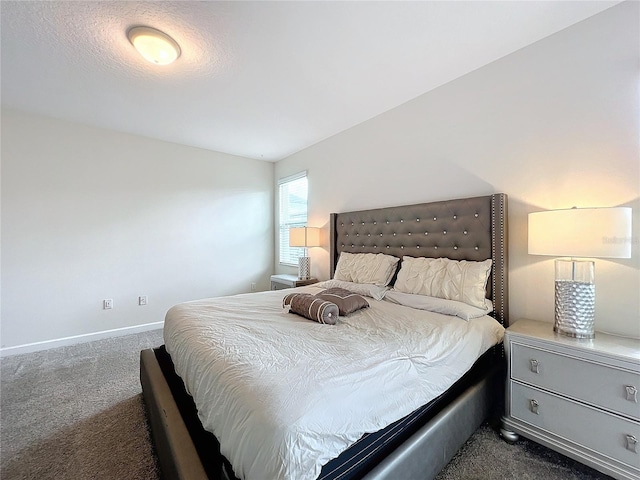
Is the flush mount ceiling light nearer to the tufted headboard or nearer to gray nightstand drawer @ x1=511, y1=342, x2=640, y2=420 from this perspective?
the tufted headboard

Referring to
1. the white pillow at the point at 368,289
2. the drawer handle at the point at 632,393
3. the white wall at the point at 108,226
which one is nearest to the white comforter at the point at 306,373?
the white pillow at the point at 368,289

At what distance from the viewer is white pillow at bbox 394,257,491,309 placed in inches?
75.8

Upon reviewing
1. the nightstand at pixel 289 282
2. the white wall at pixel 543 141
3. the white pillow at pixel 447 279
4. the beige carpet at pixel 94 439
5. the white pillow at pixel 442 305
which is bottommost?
the beige carpet at pixel 94 439

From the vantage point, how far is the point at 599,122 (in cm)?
164

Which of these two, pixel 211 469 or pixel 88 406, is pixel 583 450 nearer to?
pixel 211 469

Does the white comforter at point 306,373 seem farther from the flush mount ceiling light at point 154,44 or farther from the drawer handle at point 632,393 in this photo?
the flush mount ceiling light at point 154,44

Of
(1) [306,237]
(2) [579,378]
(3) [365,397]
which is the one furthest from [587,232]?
(1) [306,237]

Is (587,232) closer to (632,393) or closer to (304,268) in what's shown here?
(632,393)

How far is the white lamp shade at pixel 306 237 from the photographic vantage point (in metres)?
3.63

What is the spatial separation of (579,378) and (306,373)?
1.45 m

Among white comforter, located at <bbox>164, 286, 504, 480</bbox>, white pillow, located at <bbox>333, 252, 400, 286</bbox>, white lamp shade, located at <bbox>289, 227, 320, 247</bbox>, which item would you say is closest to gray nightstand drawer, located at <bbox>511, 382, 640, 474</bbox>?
white comforter, located at <bbox>164, 286, 504, 480</bbox>

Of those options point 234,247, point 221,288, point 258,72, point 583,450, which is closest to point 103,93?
point 258,72

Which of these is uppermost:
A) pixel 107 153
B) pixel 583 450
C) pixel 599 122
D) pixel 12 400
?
pixel 107 153

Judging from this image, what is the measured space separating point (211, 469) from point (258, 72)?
2.54 meters
